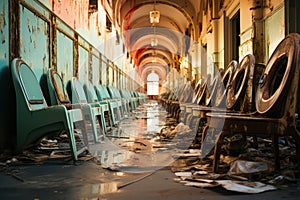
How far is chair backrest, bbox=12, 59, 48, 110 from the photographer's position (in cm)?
376

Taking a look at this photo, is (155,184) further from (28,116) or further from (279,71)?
(28,116)

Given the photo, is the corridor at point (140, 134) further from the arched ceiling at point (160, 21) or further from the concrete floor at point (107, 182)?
the arched ceiling at point (160, 21)

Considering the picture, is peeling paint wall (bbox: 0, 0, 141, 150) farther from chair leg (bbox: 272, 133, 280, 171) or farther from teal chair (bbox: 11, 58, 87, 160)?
chair leg (bbox: 272, 133, 280, 171)

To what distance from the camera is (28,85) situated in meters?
4.05

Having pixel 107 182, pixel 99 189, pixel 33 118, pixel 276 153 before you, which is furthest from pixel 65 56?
pixel 276 153

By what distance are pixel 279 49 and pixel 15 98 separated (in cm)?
293

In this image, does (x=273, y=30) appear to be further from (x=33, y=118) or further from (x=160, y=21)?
(x=160, y=21)

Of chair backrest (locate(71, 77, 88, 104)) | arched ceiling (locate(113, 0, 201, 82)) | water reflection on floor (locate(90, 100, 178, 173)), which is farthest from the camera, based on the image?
arched ceiling (locate(113, 0, 201, 82))

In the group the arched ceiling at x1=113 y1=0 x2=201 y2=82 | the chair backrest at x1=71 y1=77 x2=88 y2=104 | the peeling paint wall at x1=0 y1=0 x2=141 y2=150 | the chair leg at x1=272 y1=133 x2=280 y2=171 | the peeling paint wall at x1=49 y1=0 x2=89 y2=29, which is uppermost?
the arched ceiling at x1=113 y1=0 x2=201 y2=82

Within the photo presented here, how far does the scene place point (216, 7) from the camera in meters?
12.3

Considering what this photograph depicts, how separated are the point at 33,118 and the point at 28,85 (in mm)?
528

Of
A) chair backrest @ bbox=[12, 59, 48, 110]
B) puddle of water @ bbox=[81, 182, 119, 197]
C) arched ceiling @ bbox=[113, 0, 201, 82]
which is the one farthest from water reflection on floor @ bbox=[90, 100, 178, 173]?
arched ceiling @ bbox=[113, 0, 201, 82]

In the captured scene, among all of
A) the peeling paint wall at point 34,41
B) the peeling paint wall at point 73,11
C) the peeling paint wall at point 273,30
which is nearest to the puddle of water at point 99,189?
the peeling paint wall at point 34,41

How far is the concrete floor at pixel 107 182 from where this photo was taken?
91.7 inches
